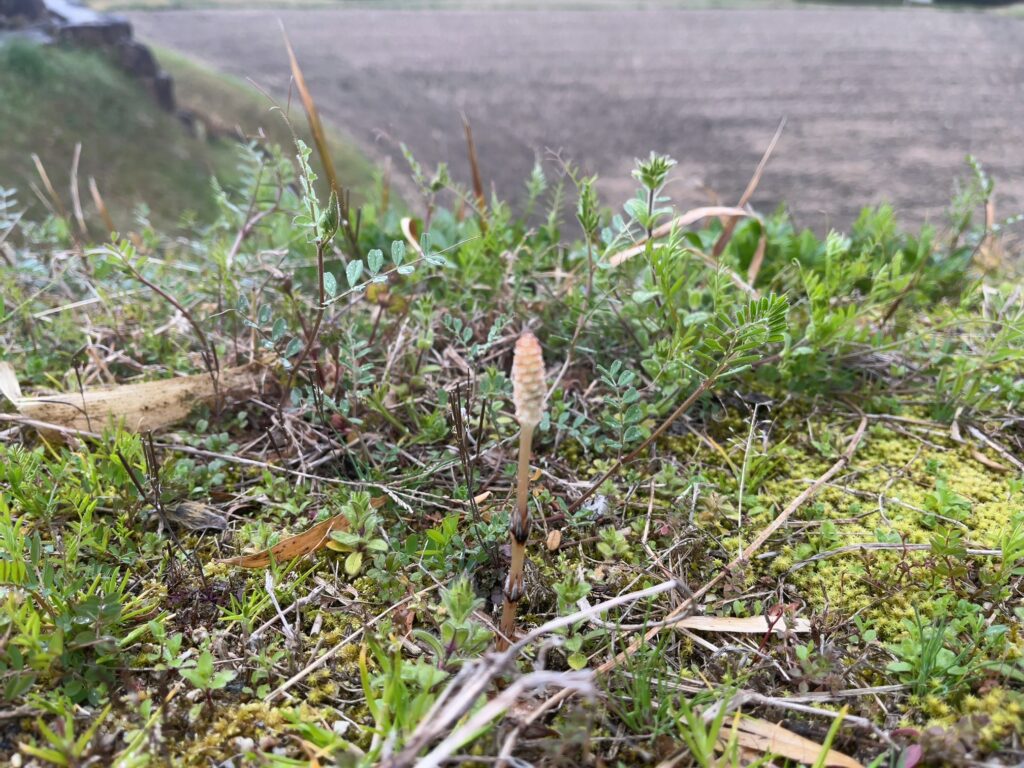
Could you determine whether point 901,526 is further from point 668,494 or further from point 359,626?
point 359,626

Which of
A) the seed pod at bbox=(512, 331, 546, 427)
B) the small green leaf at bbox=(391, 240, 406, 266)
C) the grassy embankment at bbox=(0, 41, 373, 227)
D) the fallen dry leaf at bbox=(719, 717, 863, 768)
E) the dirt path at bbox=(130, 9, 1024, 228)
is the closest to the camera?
the seed pod at bbox=(512, 331, 546, 427)

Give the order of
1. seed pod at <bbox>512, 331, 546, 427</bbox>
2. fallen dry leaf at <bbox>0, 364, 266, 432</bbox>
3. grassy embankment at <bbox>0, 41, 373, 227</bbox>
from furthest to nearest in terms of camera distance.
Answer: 1. grassy embankment at <bbox>0, 41, 373, 227</bbox>
2. fallen dry leaf at <bbox>0, 364, 266, 432</bbox>
3. seed pod at <bbox>512, 331, 546, 427</bbox>

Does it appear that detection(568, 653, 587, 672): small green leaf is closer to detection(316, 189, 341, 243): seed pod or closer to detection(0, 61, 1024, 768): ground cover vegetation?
detection(0, 61, 1024, 768): ground cover vegetation

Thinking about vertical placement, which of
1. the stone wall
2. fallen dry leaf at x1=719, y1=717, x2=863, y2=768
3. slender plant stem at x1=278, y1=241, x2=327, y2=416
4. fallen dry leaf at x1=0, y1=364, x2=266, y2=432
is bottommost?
fallen dry leaf at x1=719, y1=717, x2=863, y2=768

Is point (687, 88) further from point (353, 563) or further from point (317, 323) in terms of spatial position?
point (353, 563)

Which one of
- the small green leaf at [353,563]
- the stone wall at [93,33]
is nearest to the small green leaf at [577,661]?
the small green leaf at [353,563]

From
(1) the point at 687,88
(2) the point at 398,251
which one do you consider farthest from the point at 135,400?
(1) the point at 687,88

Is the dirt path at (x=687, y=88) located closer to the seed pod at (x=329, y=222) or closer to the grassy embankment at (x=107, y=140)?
the grassy embankment at (x=107, y=140)

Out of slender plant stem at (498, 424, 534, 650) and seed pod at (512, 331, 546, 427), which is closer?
seed pod at (512, 331, 546, 427)

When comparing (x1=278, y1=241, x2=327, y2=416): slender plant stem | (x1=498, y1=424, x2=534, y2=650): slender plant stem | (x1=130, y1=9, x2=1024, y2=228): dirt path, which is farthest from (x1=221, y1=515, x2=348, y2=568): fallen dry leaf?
(x1=130, y1=9, x2=1024, y2=228): dirt path
